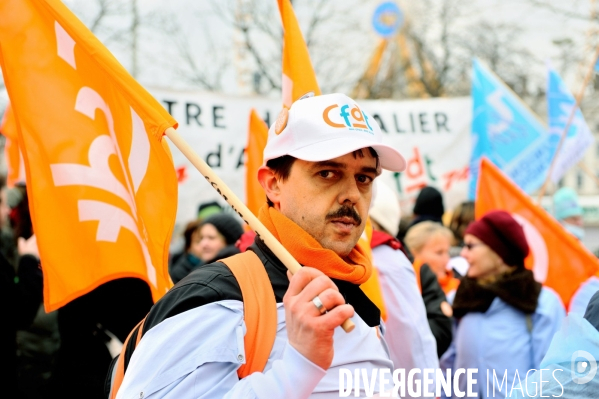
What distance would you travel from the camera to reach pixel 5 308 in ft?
13.0

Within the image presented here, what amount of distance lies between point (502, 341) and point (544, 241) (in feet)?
4.63

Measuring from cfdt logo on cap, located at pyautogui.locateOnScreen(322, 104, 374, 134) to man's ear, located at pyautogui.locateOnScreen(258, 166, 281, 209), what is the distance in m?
0.26

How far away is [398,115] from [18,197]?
17.1ft

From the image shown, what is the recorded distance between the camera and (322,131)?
215 cm

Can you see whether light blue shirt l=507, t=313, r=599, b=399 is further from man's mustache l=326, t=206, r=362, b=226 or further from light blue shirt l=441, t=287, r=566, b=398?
light blue shirt l=441, t=287, r=566, b=398

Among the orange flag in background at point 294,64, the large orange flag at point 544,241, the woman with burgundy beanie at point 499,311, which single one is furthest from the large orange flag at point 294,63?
the large orange flag at point 544,241

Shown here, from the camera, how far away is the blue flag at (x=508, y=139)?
329 inches

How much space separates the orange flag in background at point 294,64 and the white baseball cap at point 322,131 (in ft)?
4.82

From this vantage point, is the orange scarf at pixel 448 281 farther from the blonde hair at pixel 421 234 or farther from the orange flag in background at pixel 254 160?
the orange flag in background at pixel 254 160

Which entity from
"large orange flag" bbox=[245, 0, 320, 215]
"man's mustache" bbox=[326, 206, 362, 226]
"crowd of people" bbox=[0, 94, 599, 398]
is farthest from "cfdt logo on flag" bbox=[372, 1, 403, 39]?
"man's mustache" bbox=[326, 206, 362, 226]

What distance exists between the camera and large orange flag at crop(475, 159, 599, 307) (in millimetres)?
5066

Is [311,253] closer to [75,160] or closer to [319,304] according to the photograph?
[319,304]

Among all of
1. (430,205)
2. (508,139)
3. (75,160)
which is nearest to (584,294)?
(430,205)

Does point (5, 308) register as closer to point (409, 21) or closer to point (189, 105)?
point (189, 105)
